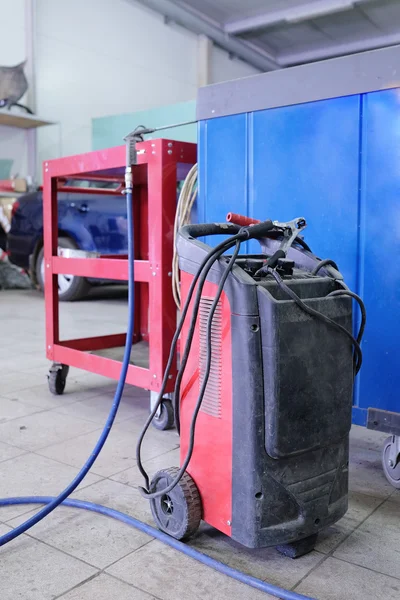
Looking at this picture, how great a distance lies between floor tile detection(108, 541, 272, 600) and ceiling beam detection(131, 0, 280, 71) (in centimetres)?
961

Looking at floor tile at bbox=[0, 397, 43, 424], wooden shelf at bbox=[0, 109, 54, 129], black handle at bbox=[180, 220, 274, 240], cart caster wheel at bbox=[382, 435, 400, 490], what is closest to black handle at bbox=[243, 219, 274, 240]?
black handle at bbox=[180, 220, 274, 240]

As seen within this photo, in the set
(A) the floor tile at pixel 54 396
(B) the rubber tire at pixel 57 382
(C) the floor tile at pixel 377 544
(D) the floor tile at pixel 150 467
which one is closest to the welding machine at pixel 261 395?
(C) the floor tile at pixel 377 544

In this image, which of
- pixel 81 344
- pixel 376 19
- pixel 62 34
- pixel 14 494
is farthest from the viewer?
pixel 376 19

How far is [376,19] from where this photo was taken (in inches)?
400

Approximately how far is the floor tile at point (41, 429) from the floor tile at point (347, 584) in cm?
115

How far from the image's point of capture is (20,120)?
7758 millimetres

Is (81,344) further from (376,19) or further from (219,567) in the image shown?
(376,19)

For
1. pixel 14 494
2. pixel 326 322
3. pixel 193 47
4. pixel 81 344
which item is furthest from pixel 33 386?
pixel 193 47

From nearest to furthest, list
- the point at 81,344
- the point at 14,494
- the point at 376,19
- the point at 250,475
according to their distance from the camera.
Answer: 1. the point at 250,475
2. the point at 14,494
3. the point at 81,344
4. the point at 376,19

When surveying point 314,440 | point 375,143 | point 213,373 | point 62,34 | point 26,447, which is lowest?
point 26,447

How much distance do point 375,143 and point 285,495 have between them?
1054mm

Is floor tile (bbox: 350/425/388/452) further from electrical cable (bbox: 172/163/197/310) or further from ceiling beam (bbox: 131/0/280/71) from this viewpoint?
ceiling beam (bbox: 131/0/280/71)

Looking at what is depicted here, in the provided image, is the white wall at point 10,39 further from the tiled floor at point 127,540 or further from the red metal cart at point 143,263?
the tiled floor at point 127,540

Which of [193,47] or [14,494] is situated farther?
[193,47]
